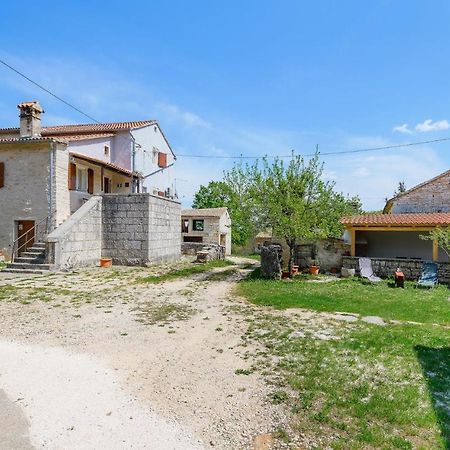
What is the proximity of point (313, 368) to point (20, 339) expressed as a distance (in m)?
4.76

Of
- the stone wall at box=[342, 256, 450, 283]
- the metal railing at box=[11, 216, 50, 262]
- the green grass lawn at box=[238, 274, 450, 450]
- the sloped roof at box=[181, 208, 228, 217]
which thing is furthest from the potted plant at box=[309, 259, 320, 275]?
the sloped roof at box=[181, 208, 228, 217]

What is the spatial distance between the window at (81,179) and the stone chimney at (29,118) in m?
2.63

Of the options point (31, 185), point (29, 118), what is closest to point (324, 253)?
point (31, 185)

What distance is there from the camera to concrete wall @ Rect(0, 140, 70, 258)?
16.4 meters

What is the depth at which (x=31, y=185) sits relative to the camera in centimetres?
1664

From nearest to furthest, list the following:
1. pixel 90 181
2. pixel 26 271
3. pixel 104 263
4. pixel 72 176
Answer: pixel 26 271 → pixel 104 263 → pixel 72 176 → pixel 90 181

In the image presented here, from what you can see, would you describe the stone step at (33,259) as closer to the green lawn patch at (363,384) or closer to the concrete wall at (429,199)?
the green lawn patch at (363,384)

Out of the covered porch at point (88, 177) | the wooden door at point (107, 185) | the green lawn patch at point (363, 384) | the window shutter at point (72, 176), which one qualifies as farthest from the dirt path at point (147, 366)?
the wooden door at point (107, 185)

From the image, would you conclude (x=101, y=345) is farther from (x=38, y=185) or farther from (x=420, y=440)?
(x=38, y=185)

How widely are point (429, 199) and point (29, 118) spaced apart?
78.3 feet

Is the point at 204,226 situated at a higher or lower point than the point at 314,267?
higher

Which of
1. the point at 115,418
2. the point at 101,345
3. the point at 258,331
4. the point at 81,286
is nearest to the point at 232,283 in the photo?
the point at 81,286

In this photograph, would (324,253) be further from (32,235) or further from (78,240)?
(32,235)

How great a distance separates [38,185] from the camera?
16562 mm
